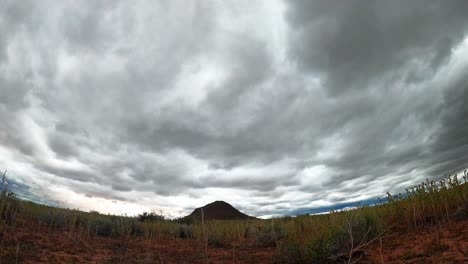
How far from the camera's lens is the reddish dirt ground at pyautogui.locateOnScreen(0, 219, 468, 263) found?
13.7ft

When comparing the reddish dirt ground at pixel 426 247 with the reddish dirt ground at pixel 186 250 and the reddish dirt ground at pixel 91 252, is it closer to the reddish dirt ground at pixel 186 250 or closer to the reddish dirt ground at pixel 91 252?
the reddish dirt ground at pixel 186 250

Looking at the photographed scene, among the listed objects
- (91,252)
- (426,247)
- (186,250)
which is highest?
(426,247)

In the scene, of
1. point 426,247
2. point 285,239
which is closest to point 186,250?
point 285,239

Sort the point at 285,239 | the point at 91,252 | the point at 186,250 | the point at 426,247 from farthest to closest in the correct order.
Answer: the point at 186,250, the point at 285,239, the point at 91,252, the point at 426,247

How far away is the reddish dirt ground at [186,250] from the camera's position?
4169mm

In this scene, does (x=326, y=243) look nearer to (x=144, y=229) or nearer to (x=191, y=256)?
(x=191, y=256)

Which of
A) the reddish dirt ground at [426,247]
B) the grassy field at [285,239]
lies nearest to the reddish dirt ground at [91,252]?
the grassy field at [285,239]

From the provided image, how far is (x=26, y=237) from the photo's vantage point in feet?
18.5

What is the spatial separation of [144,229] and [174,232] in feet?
3.55

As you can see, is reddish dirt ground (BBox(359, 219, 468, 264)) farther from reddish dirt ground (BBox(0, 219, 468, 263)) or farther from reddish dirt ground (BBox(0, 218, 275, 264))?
reddish dirt ground (BBox(0, 218, 275, 264))

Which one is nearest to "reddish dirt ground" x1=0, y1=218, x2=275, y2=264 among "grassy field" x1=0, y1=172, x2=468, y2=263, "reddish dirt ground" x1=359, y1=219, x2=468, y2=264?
"grassy field" x1=0, y1=172, x2=468, y2=263

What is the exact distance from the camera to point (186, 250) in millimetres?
7430

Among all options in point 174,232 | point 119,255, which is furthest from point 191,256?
point 174,232

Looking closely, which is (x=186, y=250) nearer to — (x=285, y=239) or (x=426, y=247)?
(x=285, y=239)
